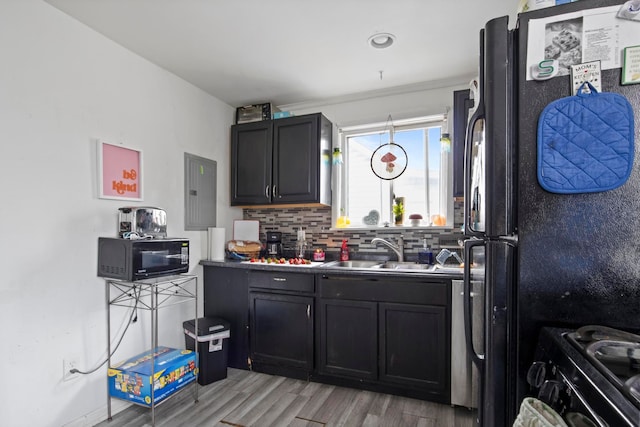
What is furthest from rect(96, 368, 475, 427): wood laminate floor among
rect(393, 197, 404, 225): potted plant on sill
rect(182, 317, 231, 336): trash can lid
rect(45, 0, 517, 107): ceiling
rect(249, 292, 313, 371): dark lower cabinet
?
rect(45, 0, 517, 107): ceiling

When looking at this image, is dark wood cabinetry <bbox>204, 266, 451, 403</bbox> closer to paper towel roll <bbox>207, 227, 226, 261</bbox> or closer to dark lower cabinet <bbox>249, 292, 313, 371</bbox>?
dark lower cabinet <bbox>249, 292, 313, 371</bbox>

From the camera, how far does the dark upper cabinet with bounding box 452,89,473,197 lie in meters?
2.65

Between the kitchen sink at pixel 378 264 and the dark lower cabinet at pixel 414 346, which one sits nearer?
the dark lower cabinet at pixel 414 346

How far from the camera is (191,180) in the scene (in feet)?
9.68

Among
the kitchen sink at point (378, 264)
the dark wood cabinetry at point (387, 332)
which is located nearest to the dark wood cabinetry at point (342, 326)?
the dark wood cabinetry at point (387, 332)

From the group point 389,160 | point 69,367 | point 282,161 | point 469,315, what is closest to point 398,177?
point 389,160

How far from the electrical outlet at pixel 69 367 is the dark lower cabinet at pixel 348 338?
1.60 metres

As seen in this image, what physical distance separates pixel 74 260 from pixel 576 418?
2449 millimetres

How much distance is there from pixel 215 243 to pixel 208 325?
0.77 meters

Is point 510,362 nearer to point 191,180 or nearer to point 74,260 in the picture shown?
point 74,260

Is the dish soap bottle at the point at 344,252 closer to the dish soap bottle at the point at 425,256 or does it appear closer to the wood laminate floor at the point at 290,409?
the dish soap bottle at the point at 425,256

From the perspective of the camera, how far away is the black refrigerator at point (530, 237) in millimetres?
809

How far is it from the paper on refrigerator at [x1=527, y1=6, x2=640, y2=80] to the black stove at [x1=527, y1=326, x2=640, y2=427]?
662 millimetres

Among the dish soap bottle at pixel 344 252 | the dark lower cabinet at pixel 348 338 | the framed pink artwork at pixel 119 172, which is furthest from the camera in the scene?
the dish soap bottle at pixel 344 252
